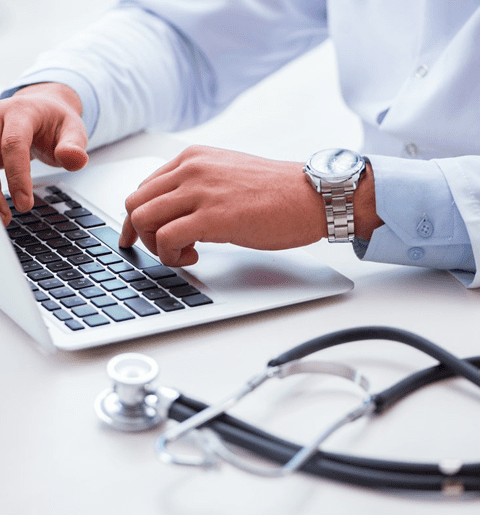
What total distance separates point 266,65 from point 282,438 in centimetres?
89

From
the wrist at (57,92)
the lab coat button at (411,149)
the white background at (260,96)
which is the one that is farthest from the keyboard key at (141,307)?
the white background at (260,96)

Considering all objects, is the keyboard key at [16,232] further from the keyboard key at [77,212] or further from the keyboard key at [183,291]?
the keyboard key at [183,291]

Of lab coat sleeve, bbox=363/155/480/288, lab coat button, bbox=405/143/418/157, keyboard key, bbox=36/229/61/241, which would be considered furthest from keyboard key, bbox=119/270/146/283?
lab coat button, bbox=405/143/418/157

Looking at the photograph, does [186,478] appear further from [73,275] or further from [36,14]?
[36,14]

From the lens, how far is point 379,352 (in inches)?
22.1

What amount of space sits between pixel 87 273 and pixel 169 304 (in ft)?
0.28

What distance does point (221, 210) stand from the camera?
0.67 m

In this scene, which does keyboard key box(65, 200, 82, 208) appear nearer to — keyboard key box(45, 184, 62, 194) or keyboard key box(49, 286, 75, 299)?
keyboard key box(45, 184, 62, 194)

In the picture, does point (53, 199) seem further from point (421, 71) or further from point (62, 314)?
point (421, 71)

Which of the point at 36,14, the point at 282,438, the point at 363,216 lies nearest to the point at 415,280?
the point at 363,216

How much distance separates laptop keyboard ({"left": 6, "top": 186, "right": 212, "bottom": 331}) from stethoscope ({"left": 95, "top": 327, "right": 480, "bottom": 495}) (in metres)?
0.10

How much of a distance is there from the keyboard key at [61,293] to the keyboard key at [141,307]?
0.05 metres

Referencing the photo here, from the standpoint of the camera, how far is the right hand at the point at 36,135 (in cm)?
74

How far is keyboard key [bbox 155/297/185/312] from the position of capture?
602 mm
